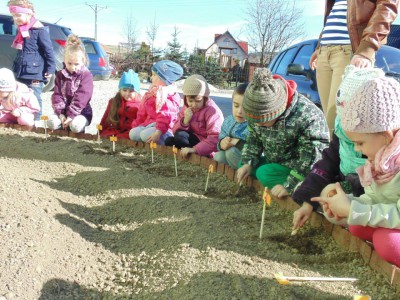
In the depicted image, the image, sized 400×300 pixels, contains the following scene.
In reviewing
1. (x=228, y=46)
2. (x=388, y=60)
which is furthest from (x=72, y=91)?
(x=228, y=46)

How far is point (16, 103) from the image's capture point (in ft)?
17.6

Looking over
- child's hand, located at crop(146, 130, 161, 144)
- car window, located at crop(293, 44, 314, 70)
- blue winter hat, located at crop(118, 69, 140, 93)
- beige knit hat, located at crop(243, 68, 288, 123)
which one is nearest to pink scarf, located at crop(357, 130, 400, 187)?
beige knit hat, located at crop(243, 68, 288, 123)

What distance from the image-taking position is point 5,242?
86.3 inches

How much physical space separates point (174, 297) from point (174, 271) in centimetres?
20

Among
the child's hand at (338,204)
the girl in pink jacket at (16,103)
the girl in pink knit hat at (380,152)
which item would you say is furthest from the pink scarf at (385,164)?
the girl in pink jacket at (16,103)

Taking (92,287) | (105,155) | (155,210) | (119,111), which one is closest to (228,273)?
(92,287)

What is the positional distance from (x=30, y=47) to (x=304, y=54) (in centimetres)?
396

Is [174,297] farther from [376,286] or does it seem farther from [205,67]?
[205,67]

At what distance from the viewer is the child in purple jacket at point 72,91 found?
17.3 ft

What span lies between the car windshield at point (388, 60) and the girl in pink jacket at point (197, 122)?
2.09 meters

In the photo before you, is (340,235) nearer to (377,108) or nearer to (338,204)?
(338,204)

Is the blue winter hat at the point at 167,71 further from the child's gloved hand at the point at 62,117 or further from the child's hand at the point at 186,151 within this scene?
the child's gloved hand at the point at 62,117

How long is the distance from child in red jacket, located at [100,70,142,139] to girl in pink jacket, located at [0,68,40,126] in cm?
102

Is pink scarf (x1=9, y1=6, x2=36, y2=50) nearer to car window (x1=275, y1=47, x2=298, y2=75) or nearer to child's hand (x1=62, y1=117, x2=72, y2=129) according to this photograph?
child's hand (x1=62, y1=117, x2=72, y2=129)
